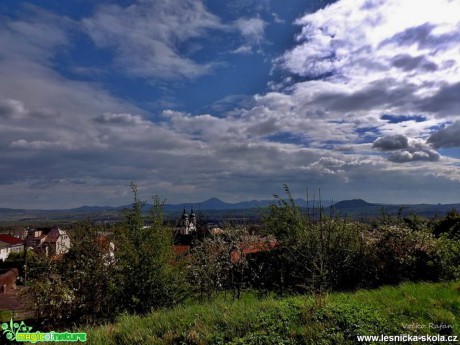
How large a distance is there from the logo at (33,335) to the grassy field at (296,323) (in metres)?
0.29

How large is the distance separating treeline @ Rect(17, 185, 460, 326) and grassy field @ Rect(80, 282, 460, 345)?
2.21 m

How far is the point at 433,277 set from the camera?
10422mm

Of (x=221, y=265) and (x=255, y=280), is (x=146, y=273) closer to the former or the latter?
(x=221, y=265)

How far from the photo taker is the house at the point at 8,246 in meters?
82.0

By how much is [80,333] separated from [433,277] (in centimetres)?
941

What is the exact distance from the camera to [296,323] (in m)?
5.95

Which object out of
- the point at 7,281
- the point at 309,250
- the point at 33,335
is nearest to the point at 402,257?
the point at 309,250

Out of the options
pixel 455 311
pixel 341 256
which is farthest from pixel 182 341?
pixel 341 256

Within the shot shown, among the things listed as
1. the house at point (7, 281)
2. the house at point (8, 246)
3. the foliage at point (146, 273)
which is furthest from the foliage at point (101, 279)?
the house at point (8, 246)

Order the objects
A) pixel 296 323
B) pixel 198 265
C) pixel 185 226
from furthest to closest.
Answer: pixel 185 226
pixel 198 265
pixel 296 323

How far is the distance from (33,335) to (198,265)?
22.0 feet

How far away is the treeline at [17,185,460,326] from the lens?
10039 mm

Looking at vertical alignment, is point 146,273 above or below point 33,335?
above

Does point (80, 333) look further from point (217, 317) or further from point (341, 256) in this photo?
point (341, 256)
